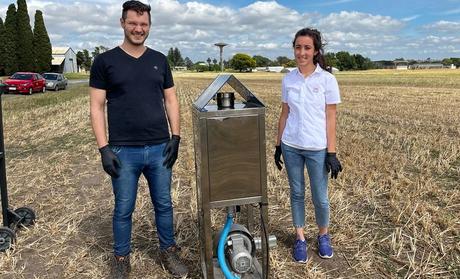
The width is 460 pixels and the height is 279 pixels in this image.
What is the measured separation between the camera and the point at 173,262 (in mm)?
3695

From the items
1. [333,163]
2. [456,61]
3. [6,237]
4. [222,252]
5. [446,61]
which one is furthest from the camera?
[446,61]

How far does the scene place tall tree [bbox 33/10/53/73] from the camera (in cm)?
6047

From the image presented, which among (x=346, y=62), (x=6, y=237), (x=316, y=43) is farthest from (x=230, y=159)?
(x=346, y=62)

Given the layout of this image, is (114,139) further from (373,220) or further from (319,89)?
(373,220)

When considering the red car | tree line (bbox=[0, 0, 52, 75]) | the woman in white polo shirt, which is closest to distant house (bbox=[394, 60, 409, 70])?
tree line (bbox=[0, 0, 52, 75])

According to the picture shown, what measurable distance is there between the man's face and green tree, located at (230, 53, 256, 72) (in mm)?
113545

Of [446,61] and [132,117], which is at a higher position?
[446,61]

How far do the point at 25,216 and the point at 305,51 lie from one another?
3.46 m

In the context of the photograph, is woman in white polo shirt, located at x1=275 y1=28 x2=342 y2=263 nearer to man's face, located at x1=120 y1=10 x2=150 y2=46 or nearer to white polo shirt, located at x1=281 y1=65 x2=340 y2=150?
white polo shirt, located at x1=281 y1=65 x2=340 y2=150

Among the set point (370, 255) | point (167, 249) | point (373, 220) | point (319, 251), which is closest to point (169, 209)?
A: point (167, 249)

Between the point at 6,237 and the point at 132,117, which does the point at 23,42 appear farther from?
the point at 132,117

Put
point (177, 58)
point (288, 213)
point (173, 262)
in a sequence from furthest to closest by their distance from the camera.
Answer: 1. point (177, 58)
2. point (288, 213)
3. point (173, 262)

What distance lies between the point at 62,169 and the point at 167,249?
414cm

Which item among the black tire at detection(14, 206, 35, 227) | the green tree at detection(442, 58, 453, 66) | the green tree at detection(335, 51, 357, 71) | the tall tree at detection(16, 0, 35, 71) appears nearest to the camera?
the black tire at detection(14, 206, 35, 227)
